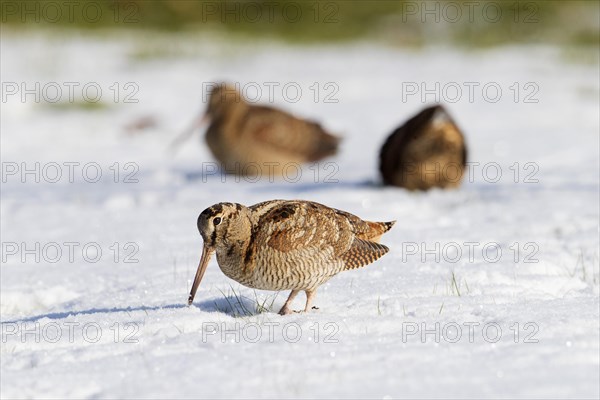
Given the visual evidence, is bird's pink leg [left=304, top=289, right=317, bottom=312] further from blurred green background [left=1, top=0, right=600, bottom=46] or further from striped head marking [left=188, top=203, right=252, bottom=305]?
blurred green background [left=1, top=0, right=600, bottom=46]

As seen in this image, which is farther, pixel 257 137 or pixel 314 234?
pixel 257 137

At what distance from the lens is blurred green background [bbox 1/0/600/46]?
2536 cm

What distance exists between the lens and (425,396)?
3887 millimetres

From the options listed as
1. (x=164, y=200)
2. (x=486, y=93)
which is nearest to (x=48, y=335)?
(x=164, y=200)

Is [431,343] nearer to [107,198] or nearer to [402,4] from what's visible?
[107,198]

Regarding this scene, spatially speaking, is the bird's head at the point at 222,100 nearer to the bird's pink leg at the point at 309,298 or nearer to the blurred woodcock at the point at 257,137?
→ the blurred woodcock at the point at 257,137

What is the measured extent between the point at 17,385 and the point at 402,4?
97.5 feet

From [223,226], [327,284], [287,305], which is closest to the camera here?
[223,226]

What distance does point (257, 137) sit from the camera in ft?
35.0

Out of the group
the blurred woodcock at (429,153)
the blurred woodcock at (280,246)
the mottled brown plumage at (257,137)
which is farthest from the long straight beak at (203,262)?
the mottled brown plumage at (257,137)

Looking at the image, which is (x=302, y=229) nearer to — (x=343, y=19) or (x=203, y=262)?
(x=203, y=262)

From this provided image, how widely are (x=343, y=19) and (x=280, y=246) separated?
84.7 ft

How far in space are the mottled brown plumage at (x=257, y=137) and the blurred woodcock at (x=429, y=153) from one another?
1.99m

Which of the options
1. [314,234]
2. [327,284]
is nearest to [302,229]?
[314,234]
